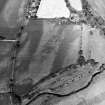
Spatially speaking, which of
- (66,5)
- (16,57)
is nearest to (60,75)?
(16,57)

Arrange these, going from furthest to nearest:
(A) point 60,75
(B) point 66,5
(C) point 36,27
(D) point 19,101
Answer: (B) point 66,5 → (C) point 36,27 → (A) point 60,75 → (D) point 19,101

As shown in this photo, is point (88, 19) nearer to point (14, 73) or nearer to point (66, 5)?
point (66, 5)

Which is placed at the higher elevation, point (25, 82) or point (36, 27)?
point (36, 27)

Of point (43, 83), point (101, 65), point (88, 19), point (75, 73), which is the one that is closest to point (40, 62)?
point (43, 83)

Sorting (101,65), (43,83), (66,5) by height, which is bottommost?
(43,83)

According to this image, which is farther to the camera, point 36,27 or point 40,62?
point 36,27

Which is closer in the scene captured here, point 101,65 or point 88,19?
point 101,65

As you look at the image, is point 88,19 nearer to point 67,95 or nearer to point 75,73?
point 75,73

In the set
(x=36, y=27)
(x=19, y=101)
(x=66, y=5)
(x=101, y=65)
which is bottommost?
(x=19, y=101)

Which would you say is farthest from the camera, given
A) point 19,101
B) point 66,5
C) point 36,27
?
point 66,5
